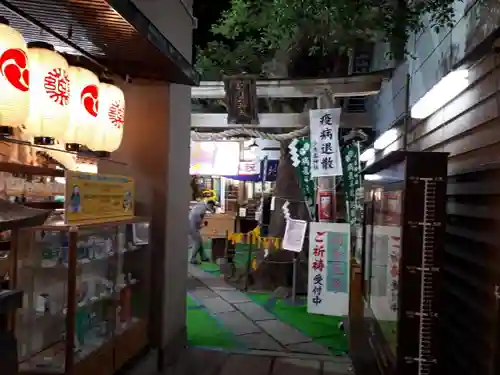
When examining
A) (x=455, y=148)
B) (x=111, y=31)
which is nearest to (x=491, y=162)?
(x=455, y=148)

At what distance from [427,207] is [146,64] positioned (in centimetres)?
378

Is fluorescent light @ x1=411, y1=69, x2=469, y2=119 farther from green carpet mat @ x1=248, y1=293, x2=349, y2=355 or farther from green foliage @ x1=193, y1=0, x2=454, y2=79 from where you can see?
green carpet mat @ x1=248, y1=293, x2=349, y2=355

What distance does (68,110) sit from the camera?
5.03m

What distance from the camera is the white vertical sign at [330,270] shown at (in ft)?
33.9

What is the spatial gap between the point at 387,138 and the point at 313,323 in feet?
13.5

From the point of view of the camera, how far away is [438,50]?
6.88m

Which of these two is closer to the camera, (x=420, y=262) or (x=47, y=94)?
(x=420, y=262)

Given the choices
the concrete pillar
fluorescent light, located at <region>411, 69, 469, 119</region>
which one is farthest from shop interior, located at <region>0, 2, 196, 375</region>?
fluorescent light, located at <region>411, 69, 469, 119</region>

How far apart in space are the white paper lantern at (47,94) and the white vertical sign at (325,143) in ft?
22.4

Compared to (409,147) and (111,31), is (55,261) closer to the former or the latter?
(111,31)

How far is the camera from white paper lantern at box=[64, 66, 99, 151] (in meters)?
5.24

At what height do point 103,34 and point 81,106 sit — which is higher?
point 103,34

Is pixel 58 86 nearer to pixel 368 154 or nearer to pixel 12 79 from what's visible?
pixel 12 79

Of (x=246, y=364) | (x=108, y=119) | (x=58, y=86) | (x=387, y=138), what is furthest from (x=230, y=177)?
(x=58, y=86)
